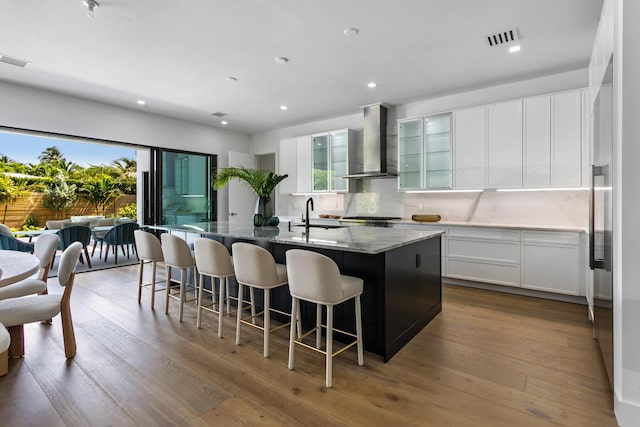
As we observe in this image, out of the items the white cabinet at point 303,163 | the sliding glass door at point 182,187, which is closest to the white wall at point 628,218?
the white cabinet at point 303,163

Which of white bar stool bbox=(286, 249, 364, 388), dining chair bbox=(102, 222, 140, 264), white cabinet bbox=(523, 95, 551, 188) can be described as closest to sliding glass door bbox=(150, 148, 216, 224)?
dining chair bbox=(102, 222, 140, 264)

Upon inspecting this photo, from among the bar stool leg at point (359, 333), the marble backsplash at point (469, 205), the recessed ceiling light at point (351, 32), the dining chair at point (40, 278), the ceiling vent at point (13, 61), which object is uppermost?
the ceiling vent at point (13, 61)

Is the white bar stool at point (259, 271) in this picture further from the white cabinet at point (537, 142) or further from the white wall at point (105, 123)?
the white wall at point (105, 123)

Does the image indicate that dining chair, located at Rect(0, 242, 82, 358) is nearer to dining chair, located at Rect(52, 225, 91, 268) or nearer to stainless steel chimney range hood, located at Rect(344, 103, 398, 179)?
dining chair, located at Rect(52, 225, 91, 268)

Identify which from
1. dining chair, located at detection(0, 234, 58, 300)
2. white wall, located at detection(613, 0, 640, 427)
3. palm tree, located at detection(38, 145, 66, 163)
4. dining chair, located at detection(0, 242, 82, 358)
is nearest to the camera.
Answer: white wall, located at detection(613, 0, 640, 427)

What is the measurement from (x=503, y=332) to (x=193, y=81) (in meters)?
4.70

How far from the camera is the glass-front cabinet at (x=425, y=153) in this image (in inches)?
192

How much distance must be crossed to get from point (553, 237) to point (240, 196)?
5.68 meters

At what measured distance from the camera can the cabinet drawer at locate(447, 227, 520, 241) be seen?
407 centimetres

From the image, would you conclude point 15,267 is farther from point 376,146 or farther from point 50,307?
point 376,146

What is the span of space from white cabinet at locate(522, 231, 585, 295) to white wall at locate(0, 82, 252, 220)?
584 cm

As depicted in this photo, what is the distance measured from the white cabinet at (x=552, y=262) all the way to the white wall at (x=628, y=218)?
2.21 m

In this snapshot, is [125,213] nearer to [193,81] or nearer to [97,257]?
[97,257]

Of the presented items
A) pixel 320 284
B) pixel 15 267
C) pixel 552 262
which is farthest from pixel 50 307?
pixel 552 262
